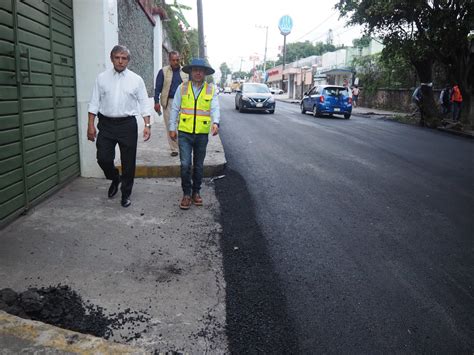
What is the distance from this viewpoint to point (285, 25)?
5631 centimetres

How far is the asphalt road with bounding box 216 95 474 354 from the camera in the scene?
2906 millimetres

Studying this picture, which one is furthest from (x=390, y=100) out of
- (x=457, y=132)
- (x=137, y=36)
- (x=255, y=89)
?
(x=137, y=36)

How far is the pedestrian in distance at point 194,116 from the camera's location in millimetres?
5289

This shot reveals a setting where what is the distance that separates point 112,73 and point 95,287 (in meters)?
2.71

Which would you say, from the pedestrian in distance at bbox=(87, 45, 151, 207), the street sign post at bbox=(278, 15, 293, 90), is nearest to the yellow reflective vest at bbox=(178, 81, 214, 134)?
the pedestrian in distance at bbox=(87, 45, 151, 207)

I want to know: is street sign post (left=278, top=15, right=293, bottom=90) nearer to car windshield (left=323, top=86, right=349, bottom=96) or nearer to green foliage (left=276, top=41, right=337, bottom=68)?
green foliage (left=276, top=41, right=337, bottom=68)

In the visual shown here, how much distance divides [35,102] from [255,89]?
1819 cm

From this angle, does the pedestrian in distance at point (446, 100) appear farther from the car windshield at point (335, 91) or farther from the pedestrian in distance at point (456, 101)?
the car windshield at point (335, 91)

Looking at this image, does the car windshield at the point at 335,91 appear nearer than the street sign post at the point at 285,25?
Yes

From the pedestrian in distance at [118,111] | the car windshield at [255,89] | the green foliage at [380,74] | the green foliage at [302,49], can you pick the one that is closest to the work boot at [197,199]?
the pedestrian in distance at [118,111]

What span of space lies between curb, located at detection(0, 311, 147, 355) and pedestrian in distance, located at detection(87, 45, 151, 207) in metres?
2.93

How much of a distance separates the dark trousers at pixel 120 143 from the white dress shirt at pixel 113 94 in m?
0.11

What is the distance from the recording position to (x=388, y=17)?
17.2m

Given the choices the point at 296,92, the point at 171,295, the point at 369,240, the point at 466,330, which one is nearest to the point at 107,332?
the point at 171,295
